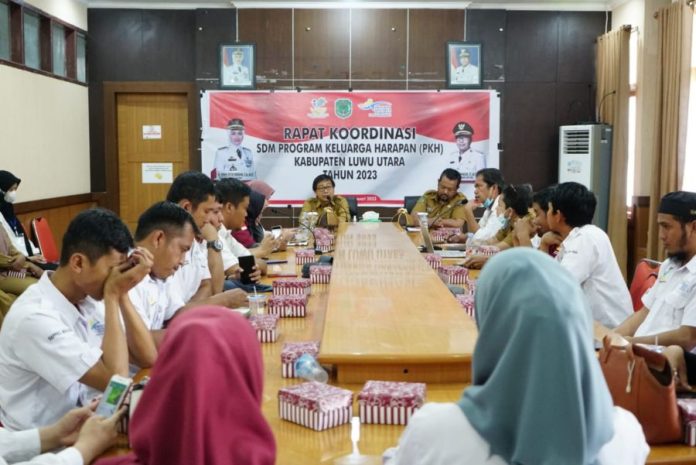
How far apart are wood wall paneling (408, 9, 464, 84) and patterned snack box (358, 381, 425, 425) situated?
6637 mm

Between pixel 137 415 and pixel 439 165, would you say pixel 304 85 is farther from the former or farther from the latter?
pixel 137 415

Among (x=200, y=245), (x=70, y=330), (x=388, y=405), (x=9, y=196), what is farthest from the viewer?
(x=9, y=196)

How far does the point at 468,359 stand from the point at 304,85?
20.9 ft

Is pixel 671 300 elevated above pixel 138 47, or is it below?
below

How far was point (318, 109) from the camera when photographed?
8234 mm

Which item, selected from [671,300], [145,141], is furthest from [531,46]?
[671,300]

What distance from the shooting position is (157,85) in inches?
325

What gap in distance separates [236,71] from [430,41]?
80.9 inches

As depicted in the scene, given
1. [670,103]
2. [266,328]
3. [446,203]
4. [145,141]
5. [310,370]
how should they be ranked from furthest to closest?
[145,141] < [446,203] < [670,103] < [266,328] < [310,370]

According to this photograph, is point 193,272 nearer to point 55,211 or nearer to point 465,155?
point 55,211

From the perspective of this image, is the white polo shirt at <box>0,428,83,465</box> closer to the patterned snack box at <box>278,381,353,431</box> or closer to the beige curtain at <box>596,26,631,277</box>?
→ the patterned snack box at <box>278,381,353,431</box>

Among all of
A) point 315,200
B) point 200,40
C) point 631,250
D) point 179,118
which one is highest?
point 200,40

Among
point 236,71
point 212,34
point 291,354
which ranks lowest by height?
point 291,354

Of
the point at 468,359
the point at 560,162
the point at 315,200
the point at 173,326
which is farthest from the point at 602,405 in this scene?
the point at 560,162
